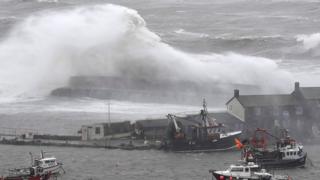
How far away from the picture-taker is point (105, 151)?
127ft

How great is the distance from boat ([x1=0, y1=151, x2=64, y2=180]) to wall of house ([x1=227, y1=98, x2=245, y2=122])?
10.6 meters

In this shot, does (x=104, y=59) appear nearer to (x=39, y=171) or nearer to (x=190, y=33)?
(x=190, y=33)

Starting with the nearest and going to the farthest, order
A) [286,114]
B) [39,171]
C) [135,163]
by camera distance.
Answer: [39,171] < [135,163] < [286,114]

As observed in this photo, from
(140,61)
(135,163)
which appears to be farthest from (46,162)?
(140,61)

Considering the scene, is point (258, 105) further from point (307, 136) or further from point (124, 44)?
point (124, 44)

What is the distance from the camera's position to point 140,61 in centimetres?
6128

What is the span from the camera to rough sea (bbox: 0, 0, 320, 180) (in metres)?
36.4

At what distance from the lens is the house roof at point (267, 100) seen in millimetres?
41969

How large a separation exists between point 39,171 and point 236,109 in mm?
12846

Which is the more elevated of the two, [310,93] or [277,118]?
[310,93]

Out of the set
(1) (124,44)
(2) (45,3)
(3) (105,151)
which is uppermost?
(2) (45,3)

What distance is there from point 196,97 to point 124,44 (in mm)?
15400

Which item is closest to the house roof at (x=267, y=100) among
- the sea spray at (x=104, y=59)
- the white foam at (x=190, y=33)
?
the sea spray at (x=104, y=59)

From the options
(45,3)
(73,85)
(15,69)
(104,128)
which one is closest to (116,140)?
(104,128)
